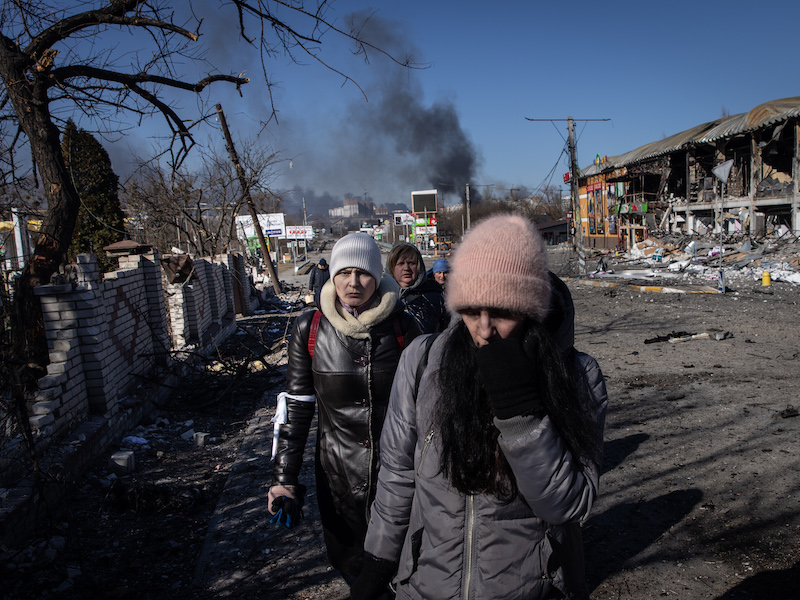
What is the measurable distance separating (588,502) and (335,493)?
1.29 m

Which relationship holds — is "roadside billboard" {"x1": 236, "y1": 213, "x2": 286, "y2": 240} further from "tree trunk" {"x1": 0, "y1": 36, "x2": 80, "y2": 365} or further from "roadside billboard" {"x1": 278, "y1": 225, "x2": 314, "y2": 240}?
"tree trunk" {"x1": 0, "y1": 36, "x2": 80, "y2": 365}

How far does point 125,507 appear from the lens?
4.34 m

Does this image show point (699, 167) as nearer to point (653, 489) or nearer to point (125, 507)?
point (653, 489)

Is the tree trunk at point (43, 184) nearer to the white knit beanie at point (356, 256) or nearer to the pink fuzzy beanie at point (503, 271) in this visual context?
the white knit beanie at point (356, 256)

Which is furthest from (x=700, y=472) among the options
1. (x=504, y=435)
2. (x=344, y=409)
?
(x=504, y=435)

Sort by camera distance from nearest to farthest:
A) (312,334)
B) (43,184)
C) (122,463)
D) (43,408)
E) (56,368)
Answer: (312,334) → (43,408) → (122,463) → (56,368) → (43,184)

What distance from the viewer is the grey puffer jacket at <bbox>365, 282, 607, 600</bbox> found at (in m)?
1.35

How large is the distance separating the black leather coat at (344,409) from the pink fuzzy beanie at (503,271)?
924 mm

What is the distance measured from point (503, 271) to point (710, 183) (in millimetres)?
31233

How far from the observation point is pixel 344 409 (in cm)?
236

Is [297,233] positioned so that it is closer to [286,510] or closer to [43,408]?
[43,408]

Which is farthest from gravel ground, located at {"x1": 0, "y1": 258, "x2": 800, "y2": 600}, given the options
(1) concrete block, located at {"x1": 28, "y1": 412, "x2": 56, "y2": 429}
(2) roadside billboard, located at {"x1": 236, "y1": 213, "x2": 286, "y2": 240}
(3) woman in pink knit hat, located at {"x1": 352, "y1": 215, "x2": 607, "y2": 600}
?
(2) roadside billboard, located at {"x1": 236, "y1": 213, "x2": 286, "y2": 240}

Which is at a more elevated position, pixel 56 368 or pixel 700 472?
pixel 56 368

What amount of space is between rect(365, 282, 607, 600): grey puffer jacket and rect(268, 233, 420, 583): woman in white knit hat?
666mm
